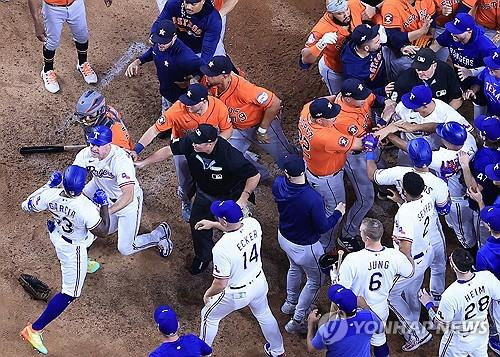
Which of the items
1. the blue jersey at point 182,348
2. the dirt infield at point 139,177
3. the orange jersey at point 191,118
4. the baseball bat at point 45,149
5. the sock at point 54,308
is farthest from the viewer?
the baseball bat at point 45,149

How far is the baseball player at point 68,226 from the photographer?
735 centimetres

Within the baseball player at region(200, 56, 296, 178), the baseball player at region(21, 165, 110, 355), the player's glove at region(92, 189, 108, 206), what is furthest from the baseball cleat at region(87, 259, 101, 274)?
the baseball player at region(200, 56, 296, 178)

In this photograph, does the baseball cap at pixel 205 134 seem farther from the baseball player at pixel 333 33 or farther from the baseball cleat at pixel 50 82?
the baseball cleat at pixel 50 82

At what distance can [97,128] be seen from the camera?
7.72 meters

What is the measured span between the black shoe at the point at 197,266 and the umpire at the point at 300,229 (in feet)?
3.08

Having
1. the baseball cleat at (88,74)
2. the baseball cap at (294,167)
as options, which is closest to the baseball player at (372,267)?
the baseball cap at (294,167)

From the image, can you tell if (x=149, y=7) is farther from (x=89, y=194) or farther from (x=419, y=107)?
(x=419, y=107)

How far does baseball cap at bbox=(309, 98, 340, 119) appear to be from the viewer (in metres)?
7.71

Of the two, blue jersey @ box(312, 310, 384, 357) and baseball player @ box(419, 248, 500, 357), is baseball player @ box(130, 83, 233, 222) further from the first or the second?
baseball player @ box(419, 248, 500, 357)

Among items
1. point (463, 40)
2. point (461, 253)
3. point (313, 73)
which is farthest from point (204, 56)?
point (461, 253)

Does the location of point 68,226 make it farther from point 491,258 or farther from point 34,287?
point 491,258

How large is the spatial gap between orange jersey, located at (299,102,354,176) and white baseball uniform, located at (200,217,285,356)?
115 centimetres

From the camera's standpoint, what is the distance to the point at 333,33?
8.77m

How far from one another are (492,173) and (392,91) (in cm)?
149
